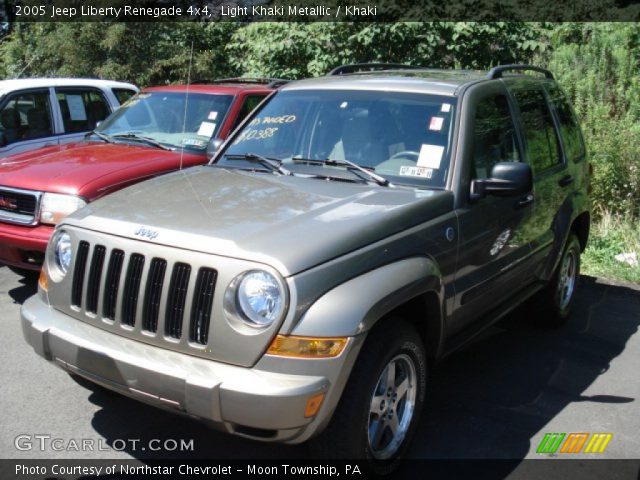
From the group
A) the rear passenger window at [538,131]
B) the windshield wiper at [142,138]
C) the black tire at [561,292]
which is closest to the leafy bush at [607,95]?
the black tire at [561,292]

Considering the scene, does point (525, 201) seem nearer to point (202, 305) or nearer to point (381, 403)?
point (381, 403)

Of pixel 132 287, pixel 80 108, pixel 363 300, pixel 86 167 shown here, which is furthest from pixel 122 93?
pixel 363 300

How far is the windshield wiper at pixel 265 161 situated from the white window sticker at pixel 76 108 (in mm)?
4732

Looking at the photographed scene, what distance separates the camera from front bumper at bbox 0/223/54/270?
→ 211 inches

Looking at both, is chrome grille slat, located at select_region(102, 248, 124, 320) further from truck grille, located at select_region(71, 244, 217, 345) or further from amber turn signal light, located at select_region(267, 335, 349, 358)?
amber turn signal light, located at select_region(267, 335, 349, 358)

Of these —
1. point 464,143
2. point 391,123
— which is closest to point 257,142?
point 391,123

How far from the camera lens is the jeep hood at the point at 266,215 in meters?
2.97

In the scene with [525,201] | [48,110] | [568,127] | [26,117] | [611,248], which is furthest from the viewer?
[48,110]

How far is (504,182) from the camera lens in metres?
3.76

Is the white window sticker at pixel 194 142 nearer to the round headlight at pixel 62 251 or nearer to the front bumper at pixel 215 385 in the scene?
the round headlight at pixel 62 251

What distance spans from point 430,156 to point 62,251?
6.74ft

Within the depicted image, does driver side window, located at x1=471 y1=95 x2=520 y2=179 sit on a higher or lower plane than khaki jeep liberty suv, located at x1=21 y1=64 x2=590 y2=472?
higher

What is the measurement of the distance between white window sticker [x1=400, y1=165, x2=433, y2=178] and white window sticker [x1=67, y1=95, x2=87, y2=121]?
19.3 ft

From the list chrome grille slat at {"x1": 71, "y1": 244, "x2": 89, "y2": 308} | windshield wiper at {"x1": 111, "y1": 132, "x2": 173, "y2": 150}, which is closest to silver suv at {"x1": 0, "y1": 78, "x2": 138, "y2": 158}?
windshield wiper at {"x1": 111, "y1": 132, "x2": 173, "y2": 150}
